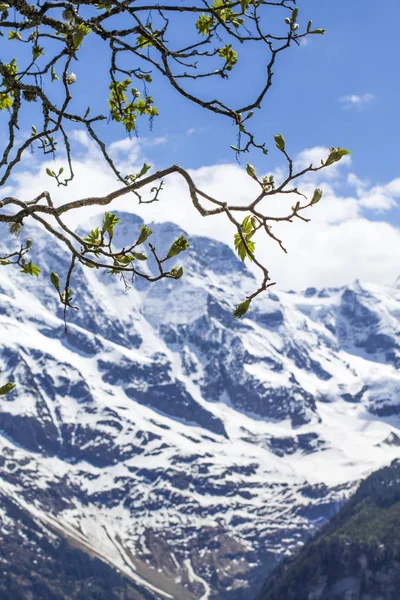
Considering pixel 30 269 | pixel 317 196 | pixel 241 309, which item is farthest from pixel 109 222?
pixel 317 196

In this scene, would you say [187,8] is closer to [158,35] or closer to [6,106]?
[158,35]

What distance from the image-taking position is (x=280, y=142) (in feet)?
13.7

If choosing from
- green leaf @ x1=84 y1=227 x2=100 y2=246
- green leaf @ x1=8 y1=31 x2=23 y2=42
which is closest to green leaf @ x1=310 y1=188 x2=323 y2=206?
green leaf @ x1=84 y1=227 x2=100 y2=246

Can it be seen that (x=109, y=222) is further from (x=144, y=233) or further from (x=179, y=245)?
(x=179, y=245)

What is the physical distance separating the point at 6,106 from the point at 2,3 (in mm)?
1020

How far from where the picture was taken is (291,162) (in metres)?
4.20

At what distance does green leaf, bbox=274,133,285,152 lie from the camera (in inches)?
164

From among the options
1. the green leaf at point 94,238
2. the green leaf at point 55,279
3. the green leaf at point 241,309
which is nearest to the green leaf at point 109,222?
the green leaf at point 94,238

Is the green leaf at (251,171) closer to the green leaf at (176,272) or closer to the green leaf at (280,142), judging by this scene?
the green leaf at (280,142)

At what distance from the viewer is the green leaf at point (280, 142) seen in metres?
4.16

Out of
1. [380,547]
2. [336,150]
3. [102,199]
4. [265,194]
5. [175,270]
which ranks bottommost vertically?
[175,270]

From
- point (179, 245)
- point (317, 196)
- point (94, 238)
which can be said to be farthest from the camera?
point (94, 238)

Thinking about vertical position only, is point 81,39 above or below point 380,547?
below

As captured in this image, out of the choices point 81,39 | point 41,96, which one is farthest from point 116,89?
point 81,39
